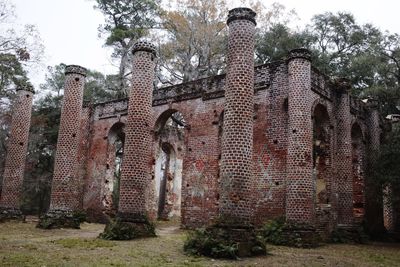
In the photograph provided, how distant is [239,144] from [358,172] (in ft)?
39.5

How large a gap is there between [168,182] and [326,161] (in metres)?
11.7

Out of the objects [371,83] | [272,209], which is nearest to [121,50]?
[371,83]

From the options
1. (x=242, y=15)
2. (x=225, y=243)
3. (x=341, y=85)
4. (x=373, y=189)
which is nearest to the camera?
(x=225, y=243)

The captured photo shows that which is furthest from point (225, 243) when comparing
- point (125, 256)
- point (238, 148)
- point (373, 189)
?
point (373, 189)

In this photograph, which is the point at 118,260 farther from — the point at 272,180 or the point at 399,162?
the point at 399,162

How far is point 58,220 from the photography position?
49.7 ft

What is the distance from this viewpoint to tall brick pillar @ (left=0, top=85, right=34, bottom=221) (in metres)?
18.4

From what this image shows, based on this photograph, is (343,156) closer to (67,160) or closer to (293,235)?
(293,235)

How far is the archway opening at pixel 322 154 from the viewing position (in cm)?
1620

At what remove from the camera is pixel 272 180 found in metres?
14.7

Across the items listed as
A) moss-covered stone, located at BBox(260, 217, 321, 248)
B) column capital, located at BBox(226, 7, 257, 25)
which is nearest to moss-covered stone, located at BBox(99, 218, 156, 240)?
moss-covered stone, located at BBox(260, 217, 321, 248)

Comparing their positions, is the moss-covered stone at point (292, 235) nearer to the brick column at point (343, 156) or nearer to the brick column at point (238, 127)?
the brick column at point (238, 127)

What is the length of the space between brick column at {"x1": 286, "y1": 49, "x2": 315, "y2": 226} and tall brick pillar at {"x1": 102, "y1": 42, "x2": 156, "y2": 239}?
15.2ft

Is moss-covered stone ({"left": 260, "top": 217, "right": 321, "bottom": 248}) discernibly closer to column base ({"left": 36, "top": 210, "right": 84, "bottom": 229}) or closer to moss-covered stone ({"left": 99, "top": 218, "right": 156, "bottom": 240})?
moss-covered stone ({"left": 99, "top": 218, "right": 156, "bottom": 240})
